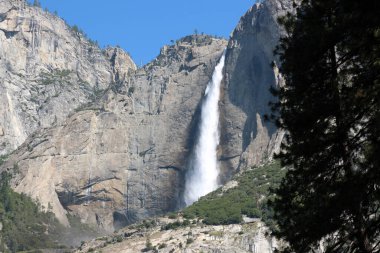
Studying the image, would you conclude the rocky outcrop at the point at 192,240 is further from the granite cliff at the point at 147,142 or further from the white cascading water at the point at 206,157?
the white cascading water at the point at 206,157

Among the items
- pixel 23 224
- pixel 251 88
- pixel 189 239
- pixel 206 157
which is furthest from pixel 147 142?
pixel 189 239

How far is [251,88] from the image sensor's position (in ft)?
518

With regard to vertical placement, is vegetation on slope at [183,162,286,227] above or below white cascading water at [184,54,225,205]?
below

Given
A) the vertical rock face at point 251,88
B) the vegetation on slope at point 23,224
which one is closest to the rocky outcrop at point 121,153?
the vegetation on slope at point 23,224

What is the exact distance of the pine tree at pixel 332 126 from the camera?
804 inches

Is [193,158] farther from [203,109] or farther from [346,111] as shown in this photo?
[346,111]

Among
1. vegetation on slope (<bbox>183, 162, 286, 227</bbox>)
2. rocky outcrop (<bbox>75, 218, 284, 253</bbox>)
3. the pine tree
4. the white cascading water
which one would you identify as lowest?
the pine tree

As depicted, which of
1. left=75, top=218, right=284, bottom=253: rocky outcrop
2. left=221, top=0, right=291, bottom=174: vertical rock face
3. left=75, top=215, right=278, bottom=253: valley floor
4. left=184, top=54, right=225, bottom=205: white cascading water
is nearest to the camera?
left=75, top=218, right=284, bottom=253: rocky outcrop

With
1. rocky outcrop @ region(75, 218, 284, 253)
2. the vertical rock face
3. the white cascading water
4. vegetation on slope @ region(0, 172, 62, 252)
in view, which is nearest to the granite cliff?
the vertical rock face

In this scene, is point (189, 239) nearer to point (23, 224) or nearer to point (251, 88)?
point (23, 224)

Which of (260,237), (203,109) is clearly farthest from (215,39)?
(260,237)

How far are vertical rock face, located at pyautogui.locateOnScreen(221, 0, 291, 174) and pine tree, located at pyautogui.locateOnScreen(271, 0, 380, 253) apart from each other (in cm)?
12307

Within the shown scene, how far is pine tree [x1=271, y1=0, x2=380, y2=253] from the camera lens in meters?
20.4

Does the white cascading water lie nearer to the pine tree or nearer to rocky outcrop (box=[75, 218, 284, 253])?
rocky outcrop (box=[75, 218, 284, 253])
